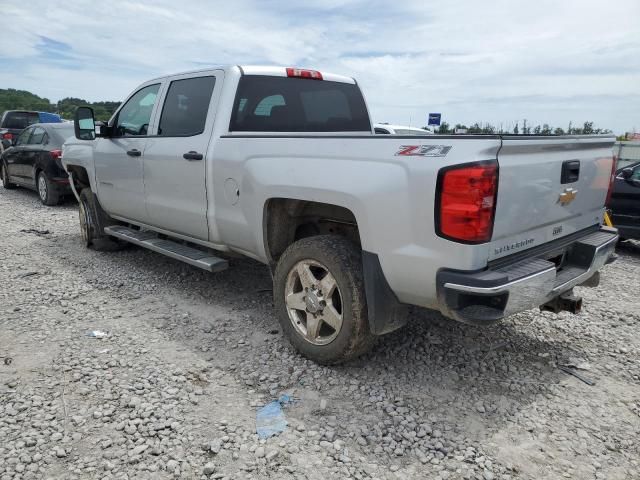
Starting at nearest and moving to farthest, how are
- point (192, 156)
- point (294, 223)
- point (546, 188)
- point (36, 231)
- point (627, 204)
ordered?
point (546, 188) < point (294, 223) < point (192, 156) < point (627, 204) < point (36, 231)

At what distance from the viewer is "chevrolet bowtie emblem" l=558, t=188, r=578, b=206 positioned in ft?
9.81

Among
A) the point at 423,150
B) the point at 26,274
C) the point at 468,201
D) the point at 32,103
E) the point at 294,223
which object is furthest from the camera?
the point at 32,103

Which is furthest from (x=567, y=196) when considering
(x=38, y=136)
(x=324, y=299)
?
(x=38, y=136)

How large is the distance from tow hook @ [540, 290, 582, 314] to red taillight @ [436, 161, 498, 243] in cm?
111

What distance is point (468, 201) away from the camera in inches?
95.2

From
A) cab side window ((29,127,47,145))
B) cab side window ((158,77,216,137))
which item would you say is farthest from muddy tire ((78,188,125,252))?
cab side window ((29,127,47,145))

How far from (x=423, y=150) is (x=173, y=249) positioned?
278 cm

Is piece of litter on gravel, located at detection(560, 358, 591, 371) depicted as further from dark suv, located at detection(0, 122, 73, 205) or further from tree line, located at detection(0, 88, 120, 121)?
tree line, located at detection(0, 88, 120, 121)

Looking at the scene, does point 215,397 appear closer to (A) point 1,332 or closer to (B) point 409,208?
(B) point 409,208

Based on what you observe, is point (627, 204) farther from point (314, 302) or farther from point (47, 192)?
point (47, 192)

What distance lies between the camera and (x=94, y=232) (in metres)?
6.17

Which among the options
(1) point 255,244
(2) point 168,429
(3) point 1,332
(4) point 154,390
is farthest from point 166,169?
(2) point 168,429

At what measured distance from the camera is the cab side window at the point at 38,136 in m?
10.0

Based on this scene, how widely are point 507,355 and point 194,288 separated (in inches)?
116
